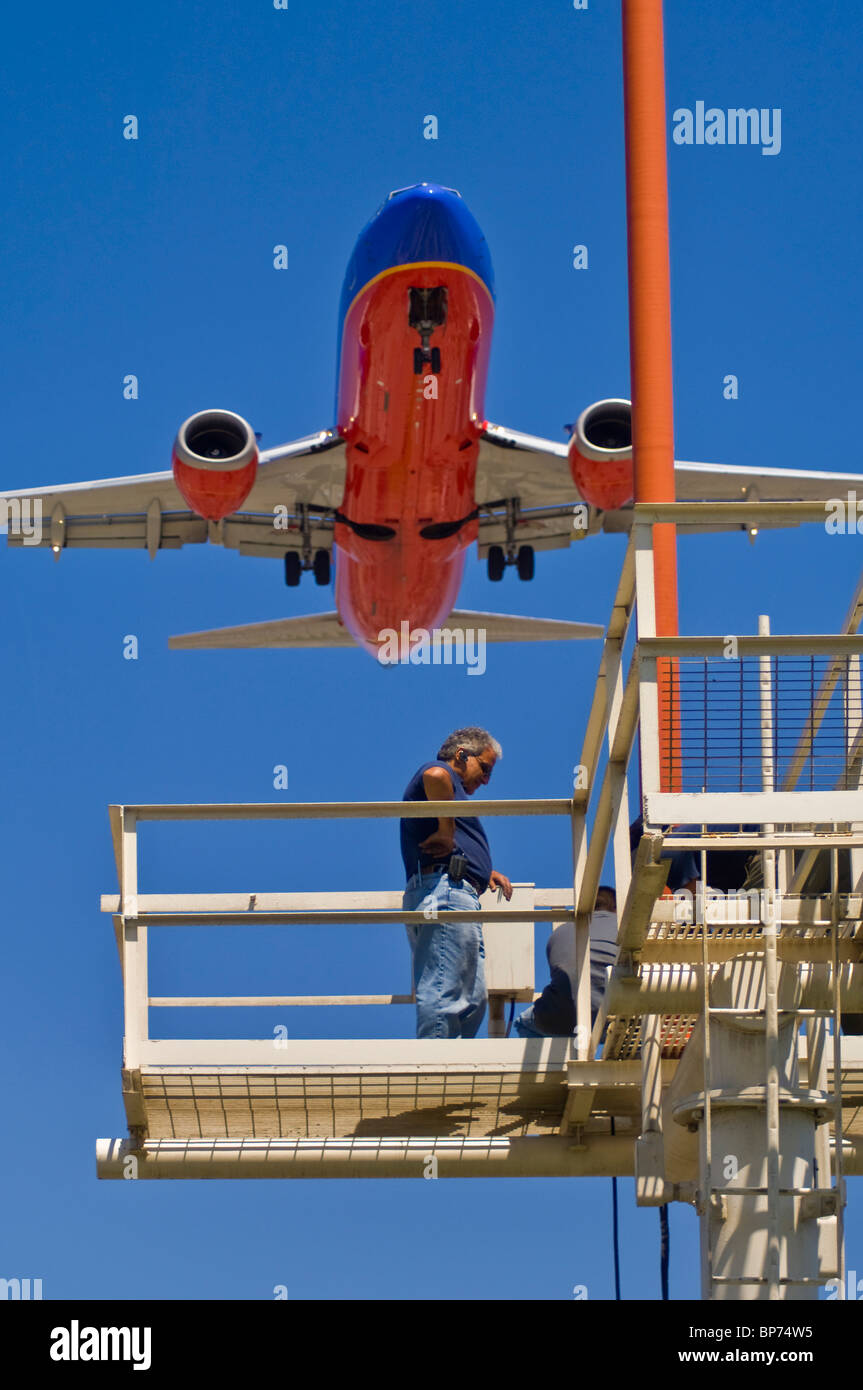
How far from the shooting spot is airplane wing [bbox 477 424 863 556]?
34969mm

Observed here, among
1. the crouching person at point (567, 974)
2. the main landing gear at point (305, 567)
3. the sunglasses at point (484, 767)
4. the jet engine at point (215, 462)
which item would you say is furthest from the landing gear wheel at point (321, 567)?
the crouching person at point (567, 974)

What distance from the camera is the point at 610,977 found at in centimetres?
A: 950

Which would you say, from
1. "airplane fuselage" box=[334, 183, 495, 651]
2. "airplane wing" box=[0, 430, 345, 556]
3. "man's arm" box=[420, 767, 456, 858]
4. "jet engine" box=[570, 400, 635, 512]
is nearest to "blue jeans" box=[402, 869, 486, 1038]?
"man's arm" box=[420, 767, 456, 858]

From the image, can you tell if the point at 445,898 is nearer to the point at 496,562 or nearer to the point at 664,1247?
the point at 664,1247

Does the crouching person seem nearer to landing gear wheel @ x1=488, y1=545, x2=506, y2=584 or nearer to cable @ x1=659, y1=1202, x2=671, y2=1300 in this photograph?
cable @ x1=659, y1=1202, x2=671, y2=1300

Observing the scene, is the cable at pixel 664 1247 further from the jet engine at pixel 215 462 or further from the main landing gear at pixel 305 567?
the main landing gear at pixel 305 567

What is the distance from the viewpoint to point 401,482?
32.5 meters

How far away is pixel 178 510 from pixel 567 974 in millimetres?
27404

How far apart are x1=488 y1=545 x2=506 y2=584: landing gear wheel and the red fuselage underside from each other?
2.89m

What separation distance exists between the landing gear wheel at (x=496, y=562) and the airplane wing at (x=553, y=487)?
14cm
